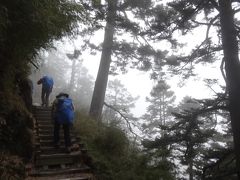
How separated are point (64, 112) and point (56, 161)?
1.36 meters

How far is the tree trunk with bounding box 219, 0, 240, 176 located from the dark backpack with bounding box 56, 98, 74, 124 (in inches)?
176

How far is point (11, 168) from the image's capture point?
616 cm

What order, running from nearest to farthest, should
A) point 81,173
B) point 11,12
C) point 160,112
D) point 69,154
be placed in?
point 11,12 < point 81,173 < point 69,154 < point 160,112

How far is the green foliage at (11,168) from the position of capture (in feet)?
19.2

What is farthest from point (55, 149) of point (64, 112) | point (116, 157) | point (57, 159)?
point (116, 157)

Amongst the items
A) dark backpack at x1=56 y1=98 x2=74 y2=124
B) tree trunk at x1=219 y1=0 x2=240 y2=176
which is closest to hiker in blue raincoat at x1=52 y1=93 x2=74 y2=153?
dark backpack at x1=56 y1=98 x2=74 y2=124

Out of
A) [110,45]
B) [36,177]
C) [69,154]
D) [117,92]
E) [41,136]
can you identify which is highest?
[117,92]

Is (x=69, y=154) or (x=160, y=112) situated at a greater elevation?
(x=160, y=112)

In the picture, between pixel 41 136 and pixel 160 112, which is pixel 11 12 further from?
pixel 160 112

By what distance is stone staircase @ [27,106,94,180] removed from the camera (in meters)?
7.03

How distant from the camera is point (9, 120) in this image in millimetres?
6941

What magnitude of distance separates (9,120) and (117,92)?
39407 mm

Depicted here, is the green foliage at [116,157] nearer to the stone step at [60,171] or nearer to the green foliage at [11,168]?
the stone step at [60,171]

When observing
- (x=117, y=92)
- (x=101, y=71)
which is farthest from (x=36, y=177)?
(x=117, y=92)
